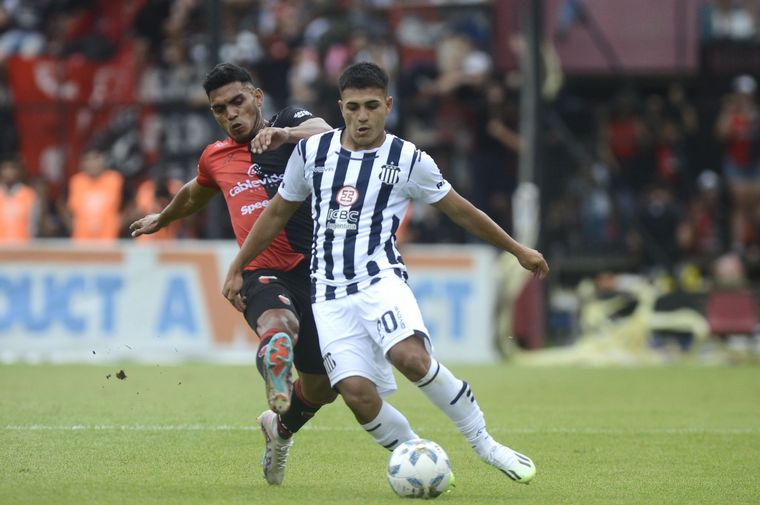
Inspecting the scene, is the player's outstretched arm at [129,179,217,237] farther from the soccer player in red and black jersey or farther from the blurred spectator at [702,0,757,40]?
the blurred spectator at [702,0,757,40]

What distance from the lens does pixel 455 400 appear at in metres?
6.93

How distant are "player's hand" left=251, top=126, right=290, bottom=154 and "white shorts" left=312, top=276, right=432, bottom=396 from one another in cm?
90

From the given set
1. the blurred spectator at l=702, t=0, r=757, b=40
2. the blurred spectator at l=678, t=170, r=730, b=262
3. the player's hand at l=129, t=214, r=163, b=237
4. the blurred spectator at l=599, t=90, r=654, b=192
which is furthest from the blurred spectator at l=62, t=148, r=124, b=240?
the player's hand at l=129, t=214, r=163, b=237

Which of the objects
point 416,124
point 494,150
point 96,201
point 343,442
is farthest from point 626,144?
point 343,442

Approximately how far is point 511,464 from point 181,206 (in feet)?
8.27

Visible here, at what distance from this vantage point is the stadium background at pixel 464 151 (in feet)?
53.7

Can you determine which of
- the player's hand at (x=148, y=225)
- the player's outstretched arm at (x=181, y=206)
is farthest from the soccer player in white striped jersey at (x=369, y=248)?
the player's hand at (x=148, y=225)

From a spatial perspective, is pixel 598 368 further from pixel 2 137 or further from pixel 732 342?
pixel 2 137

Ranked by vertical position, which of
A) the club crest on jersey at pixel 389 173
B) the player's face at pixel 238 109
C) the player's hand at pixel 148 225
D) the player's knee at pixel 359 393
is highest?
the player's face at pixel 238 109

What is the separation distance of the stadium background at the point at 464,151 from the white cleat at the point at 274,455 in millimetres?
8722

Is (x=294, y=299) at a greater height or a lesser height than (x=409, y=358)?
greater

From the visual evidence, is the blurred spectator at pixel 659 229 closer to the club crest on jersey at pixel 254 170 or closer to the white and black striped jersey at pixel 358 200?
the club crest on jersey at pixel 254 170

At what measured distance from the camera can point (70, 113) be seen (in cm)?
1906

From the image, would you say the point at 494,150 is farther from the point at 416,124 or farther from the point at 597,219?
the point at 597,219
